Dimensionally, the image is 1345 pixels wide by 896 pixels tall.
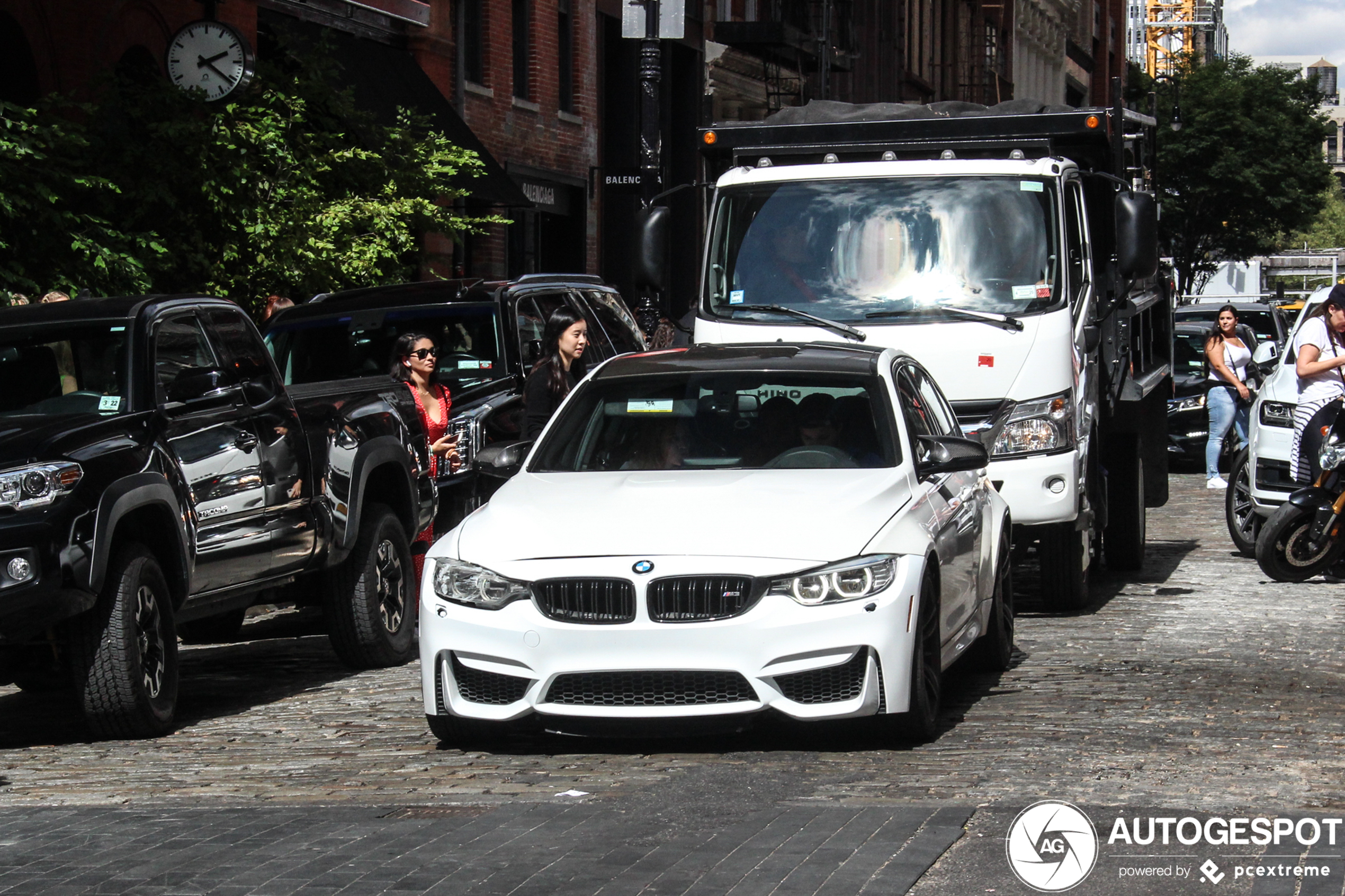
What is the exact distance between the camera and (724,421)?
927cm

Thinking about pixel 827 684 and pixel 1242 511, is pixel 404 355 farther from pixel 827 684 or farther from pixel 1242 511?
pixel 1242 511

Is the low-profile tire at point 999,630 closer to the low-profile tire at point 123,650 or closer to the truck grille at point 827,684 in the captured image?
the truck grille at point 827,684

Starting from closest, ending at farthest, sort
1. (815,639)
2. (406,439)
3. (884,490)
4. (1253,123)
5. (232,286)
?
(815,639)
(884,490)
(406,439)
(232,286)
(1253,123)

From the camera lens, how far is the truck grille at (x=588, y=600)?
7812 mm

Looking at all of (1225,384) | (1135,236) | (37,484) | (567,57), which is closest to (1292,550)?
(1135,236)

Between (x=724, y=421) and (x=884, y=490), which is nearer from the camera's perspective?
(x=884, y=490)

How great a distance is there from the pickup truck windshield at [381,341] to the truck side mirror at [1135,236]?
14.2 ft

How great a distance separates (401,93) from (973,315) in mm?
14436

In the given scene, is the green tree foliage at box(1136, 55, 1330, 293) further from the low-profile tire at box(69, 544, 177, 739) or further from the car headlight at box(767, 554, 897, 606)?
A: the car headlight at box(767, 554, 897, 606)

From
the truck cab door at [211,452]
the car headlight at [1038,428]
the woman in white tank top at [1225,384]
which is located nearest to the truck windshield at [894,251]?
the car headlight at [1038,428]

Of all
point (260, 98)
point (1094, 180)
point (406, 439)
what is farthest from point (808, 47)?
point (406, 439)

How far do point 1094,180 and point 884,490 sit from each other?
596 cm

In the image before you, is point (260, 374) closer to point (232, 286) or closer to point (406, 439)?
point (406, 439)

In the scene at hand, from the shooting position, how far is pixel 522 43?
1208 inches
